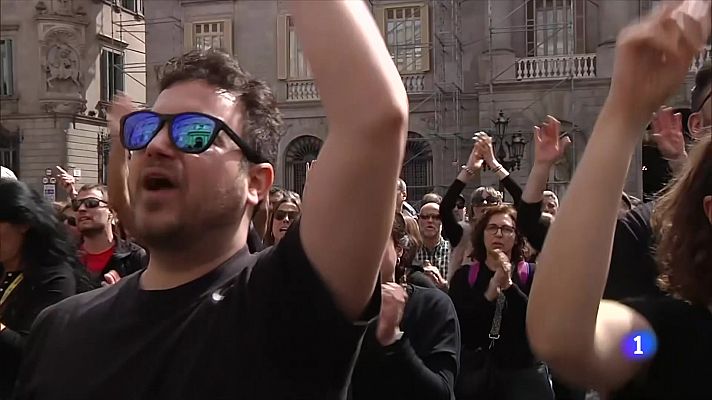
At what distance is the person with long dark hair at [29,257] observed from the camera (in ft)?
12.2

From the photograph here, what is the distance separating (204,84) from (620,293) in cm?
148

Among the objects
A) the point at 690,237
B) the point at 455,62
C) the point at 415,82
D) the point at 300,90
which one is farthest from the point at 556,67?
the point at 690,237

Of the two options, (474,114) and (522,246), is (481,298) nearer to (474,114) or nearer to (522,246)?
(522,246)

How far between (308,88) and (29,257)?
20.1 m

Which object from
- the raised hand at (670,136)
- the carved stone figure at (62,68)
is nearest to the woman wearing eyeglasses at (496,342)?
the raised hand at (670,136)

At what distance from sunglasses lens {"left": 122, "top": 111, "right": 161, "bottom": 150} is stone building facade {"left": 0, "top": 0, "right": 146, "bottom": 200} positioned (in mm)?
28976

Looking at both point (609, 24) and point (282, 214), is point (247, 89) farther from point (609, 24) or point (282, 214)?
point (609, 24)

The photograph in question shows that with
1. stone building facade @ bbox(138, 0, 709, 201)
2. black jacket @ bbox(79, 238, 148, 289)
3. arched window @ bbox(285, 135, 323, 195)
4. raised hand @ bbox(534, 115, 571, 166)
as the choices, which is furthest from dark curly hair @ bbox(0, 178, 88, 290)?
arched window @ bbox(285, 135, 323, 195)

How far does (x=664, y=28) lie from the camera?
4.91 feet

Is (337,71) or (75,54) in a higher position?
(75,54)

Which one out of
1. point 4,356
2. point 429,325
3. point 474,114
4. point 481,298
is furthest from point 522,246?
point 474,114

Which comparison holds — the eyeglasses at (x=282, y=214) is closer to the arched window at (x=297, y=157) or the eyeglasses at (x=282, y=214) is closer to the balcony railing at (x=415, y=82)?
the balcony railing at (x=415, y=82)

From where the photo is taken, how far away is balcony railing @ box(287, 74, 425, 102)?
2305 cm

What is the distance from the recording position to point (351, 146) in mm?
1671
